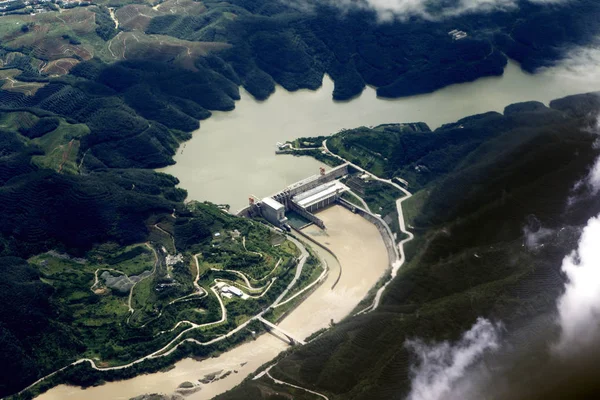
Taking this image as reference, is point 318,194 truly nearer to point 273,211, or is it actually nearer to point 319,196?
point 319,196

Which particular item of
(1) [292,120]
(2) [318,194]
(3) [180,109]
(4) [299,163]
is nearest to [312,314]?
(2) [318,194]

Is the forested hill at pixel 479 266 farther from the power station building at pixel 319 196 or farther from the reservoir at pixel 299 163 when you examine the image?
the power station building at pixel 319 196

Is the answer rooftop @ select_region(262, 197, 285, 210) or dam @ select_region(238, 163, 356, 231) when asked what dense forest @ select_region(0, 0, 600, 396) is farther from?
rooftop @ select_region(262, 197, 285, 210)

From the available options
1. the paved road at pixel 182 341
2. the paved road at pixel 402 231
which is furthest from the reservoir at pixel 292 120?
the paved road at pixel 182 341

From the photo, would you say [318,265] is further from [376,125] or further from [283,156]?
[376,125]

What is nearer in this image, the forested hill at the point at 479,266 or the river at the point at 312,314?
the forested hill at the point at 479,266

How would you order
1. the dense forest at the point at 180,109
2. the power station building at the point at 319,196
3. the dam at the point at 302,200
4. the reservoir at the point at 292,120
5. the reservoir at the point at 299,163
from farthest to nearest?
the reservoir at the point at 292,120 < the power station building at the point at 319,196 < the dam at the point at 302,200 < the dense forest at the point at 180,109 < the reservoir at the point at 299,163
